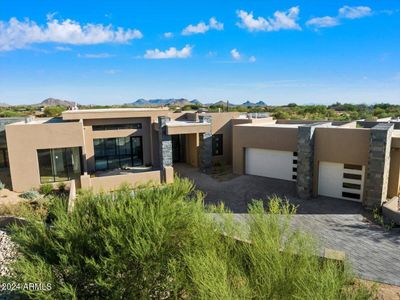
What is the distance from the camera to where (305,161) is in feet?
58.8

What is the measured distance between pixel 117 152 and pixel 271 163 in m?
13.3

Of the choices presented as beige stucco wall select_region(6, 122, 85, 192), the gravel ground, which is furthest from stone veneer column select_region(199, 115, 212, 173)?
the gravel ground

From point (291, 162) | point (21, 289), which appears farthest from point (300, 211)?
point (21, 289)

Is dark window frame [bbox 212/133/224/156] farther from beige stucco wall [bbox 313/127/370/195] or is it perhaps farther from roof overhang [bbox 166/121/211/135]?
beige stucco wall [bbox 313/127/370/195]

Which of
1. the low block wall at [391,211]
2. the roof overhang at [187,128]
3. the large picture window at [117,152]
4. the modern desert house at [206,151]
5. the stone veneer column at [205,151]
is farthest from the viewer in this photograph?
the stone veneer column at [205,151]

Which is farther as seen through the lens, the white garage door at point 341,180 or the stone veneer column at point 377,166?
the white garage door at point 341,180

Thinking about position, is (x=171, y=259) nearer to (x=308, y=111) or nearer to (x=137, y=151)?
(x=137, y=151)

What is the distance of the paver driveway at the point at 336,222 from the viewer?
1069 centimetres

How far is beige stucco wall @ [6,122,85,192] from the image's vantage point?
19.2 metres

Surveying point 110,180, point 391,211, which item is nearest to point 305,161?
point 391,211

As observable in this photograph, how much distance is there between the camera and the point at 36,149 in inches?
779

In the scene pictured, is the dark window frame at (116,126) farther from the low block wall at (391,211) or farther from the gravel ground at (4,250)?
the low block wall at (391,211)

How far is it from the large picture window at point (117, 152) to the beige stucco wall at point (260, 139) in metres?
8.99

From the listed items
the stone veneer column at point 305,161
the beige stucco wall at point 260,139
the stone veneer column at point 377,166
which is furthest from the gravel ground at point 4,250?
the stone veneer column at point 377,166
